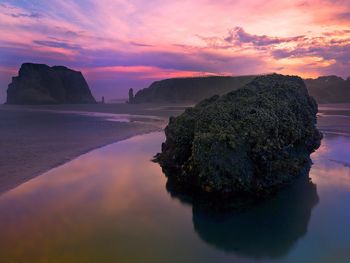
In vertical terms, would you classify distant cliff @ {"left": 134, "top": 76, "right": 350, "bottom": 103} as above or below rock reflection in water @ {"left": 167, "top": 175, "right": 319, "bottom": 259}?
above

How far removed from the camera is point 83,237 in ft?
23.6

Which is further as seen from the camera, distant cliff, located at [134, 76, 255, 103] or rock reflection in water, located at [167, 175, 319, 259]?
distant cliff, located at [134, 76, 255, 103]

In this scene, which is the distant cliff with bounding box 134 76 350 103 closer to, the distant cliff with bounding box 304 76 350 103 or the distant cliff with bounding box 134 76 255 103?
the distant cliff with bounding box 134 76 255 103

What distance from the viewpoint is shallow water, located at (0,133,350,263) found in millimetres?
6582

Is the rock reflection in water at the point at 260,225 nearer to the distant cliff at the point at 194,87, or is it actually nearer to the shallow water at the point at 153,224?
the shallow water at the point at 153,224

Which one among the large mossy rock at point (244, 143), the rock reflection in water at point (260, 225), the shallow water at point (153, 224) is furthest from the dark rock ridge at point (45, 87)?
the rock reflection in water at point (260, 225)

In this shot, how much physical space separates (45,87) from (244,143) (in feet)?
332

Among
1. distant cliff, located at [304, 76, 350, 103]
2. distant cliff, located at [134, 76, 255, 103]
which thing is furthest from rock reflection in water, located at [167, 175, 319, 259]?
distant cliff, located at [134, 76, 255, 103]

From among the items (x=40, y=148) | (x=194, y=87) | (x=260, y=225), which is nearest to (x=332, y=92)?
(x=194, y=87)

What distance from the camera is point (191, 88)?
128250 mm

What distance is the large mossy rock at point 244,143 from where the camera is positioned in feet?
33.9

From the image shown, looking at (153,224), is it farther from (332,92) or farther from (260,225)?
(332,92)

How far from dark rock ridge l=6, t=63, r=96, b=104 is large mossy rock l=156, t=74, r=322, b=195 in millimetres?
89560

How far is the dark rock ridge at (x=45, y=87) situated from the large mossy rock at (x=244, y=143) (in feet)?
294
